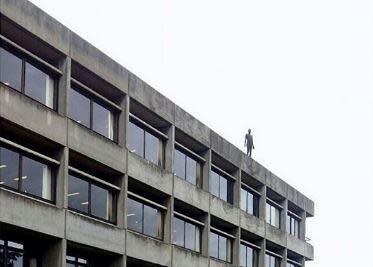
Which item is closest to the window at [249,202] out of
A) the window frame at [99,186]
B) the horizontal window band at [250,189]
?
the horizontal window band at [250,189]

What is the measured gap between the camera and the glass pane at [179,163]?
1631 inches

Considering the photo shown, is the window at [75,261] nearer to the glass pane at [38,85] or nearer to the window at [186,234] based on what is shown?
the glass pane at [38,85]

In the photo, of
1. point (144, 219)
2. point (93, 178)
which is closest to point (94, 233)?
point (93, 178)

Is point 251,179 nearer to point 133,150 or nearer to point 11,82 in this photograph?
point 133,150

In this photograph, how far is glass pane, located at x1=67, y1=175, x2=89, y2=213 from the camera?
32062mm

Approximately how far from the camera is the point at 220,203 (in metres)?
45.5

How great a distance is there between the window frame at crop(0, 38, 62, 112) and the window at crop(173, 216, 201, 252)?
12571mm

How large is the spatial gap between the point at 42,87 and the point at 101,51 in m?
3.94

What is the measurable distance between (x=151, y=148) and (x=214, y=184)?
27.1ft

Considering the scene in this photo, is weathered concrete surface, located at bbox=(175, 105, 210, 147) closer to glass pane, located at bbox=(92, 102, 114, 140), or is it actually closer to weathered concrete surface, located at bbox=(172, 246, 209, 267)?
glass pane, located at bbox=(92, 102, 114, 140)

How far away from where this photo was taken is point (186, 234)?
4188cm

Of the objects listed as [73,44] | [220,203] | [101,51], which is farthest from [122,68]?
[220,203]

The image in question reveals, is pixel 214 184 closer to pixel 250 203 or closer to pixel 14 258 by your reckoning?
pixel 250 203

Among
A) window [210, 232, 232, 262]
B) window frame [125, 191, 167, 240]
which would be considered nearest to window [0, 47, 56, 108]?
window frame [125, 191, 167, 240]
